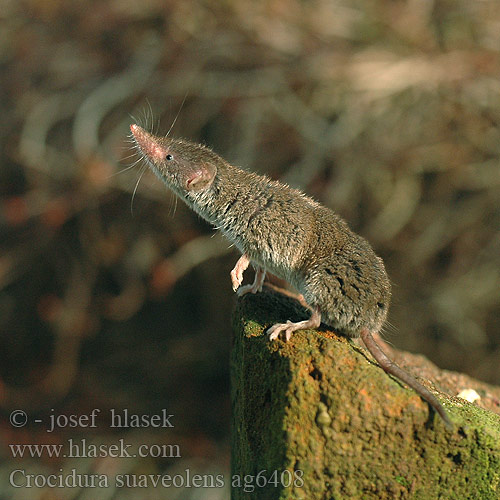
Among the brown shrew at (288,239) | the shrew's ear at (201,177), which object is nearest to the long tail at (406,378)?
the brown shrew at (288,239)

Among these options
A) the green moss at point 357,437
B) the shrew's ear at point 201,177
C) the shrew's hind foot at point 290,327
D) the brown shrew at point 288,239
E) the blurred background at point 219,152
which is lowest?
the green moss at point 357,437

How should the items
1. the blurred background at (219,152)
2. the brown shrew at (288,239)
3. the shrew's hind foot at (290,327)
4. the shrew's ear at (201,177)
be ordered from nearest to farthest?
1. the shrew's hind foot at (290,327)
2. the brown shrew at (288,239)
3. the shrew's ear at (201,177)
4. the blurred background at (219,152)

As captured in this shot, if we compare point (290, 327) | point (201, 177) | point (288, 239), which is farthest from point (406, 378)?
point (201, 177)

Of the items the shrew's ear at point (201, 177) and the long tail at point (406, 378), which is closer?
the long tail at point (406, 378)

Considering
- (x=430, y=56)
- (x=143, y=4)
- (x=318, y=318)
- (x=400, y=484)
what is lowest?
(x=400, y=484)

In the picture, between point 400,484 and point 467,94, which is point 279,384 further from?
point 467,94

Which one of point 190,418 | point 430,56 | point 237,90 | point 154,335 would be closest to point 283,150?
point 237,90

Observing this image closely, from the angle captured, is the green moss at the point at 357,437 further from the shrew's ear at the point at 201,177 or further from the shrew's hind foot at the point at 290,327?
the shrew's ear at the point at 201,177

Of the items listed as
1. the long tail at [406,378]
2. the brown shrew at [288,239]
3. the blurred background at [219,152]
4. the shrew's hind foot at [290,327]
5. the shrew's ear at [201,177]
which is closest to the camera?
the long tail at [406,378]
